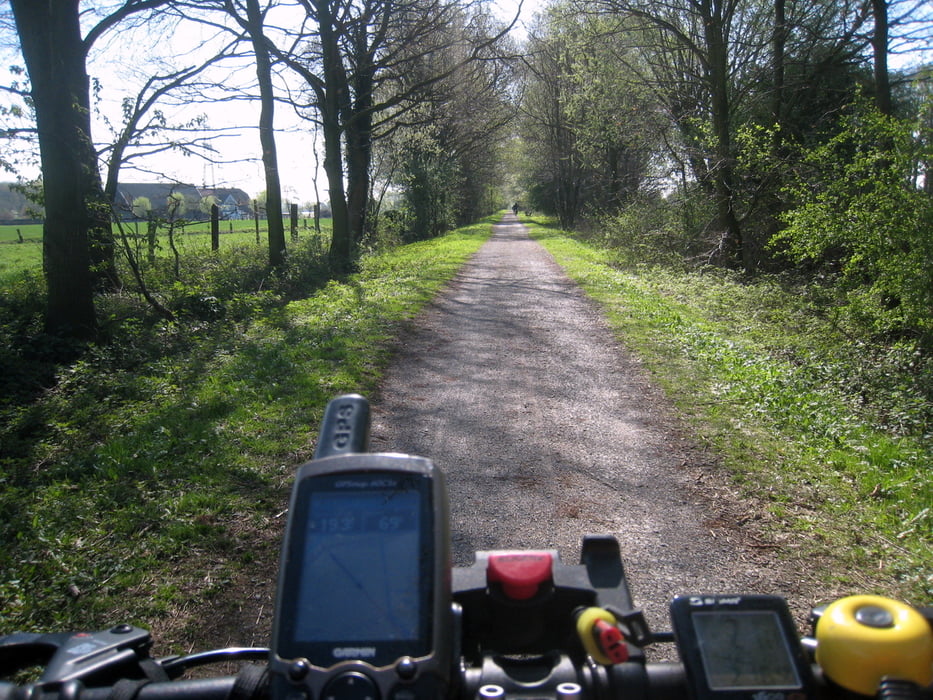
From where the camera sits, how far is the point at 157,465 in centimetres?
Answer: 538

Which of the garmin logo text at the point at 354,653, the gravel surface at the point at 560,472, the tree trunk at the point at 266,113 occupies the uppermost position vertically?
the tree trunk at the point at 266,113

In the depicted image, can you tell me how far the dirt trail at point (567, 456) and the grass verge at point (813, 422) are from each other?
318mm

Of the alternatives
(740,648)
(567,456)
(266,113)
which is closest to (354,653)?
(740,648)

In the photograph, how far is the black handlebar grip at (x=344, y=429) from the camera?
4.94 feet

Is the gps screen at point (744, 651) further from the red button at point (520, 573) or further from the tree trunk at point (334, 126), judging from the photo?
the tree trunk at point (334, 126)

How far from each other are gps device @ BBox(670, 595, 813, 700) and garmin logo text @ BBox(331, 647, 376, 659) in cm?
55

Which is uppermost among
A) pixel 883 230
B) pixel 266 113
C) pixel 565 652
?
pixel 266 113

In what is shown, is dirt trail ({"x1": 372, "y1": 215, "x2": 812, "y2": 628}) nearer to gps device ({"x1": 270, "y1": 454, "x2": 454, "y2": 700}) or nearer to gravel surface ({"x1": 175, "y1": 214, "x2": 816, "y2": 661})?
gravel surface ({"x1": 175, "y1": 214, "x2": 816, "y2": 661})

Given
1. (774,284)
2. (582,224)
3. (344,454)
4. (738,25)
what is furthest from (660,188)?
(344,454)

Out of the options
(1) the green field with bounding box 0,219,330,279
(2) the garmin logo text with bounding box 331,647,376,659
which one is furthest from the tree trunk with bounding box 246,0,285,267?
(2) the garmin logo text with bounding box 331,647,376,659

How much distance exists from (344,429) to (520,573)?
487mm

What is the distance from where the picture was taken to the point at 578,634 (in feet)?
4.26

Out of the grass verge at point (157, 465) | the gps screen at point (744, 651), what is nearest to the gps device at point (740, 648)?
the gps screen at point (744, 651)

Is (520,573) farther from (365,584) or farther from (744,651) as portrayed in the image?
(744,651)
